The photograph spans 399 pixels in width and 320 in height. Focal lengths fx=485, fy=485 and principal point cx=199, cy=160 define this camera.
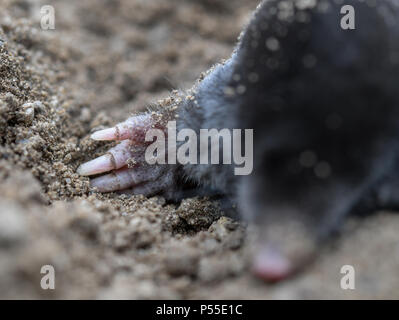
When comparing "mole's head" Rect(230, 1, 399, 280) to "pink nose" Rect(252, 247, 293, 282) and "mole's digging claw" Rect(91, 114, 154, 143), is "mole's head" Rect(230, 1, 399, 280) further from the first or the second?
"mole's digging claw" Rect(91, 114, 154, 143)

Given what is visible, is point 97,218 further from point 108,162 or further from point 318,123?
point 318,123

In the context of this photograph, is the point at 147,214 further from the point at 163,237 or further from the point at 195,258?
the point at 195,258

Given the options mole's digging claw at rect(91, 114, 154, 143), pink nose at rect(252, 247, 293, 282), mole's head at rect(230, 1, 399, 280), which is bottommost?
pink nose at rect(252, 247, 293, 282)

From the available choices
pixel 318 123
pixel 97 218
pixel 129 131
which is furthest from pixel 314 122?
pixel 129 131

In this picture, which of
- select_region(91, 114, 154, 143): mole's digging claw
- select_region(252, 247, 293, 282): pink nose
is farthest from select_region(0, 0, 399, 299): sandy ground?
select_region(91, 114, 154, 143): mole's digging claw

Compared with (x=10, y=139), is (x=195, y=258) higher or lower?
lower
